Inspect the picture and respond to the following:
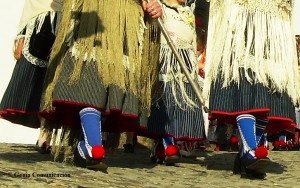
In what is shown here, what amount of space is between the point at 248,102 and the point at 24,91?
4.73 ft

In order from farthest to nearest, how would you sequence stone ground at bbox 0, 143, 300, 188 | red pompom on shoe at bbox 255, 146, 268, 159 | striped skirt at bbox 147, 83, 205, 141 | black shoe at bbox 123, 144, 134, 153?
black shoe at bbox 123, 144, 134, 153
striped skirt at bbox 147, 83, 205, 141
red pompom on shoe at bbox 255, 146, 268, 159
stone ground at bbox 0, 143, 300, 188

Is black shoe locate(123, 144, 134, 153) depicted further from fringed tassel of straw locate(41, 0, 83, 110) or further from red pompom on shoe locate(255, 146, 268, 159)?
red pompom on shoe locate(255, 146, 268, 159)

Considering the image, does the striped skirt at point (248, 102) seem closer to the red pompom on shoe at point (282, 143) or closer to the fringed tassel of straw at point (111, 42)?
the fringed tassel of straw at point (111, 42)

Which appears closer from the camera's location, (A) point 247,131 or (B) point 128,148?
(A) point 247,131

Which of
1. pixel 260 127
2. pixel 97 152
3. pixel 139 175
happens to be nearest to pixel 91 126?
pixel 97 152

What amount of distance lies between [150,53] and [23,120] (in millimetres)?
1111

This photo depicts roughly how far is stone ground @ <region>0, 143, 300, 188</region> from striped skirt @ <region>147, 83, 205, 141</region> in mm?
212

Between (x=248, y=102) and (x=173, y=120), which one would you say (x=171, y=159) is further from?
(x=248, y=102)

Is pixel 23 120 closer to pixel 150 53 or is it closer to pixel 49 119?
pixel 49 119

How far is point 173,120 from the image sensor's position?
4.17 meters

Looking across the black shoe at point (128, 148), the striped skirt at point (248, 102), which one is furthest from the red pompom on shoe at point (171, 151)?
the black shoe at point (128, 148)

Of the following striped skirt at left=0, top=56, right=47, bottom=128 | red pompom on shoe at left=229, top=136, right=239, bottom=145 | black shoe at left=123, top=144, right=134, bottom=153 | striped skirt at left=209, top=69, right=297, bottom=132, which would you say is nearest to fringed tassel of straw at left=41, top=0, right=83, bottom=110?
striped skirt at left=0, top=56, right=47, bottom=128

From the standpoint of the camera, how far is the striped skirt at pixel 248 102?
3365 mm

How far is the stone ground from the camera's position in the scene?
2.55 meters
